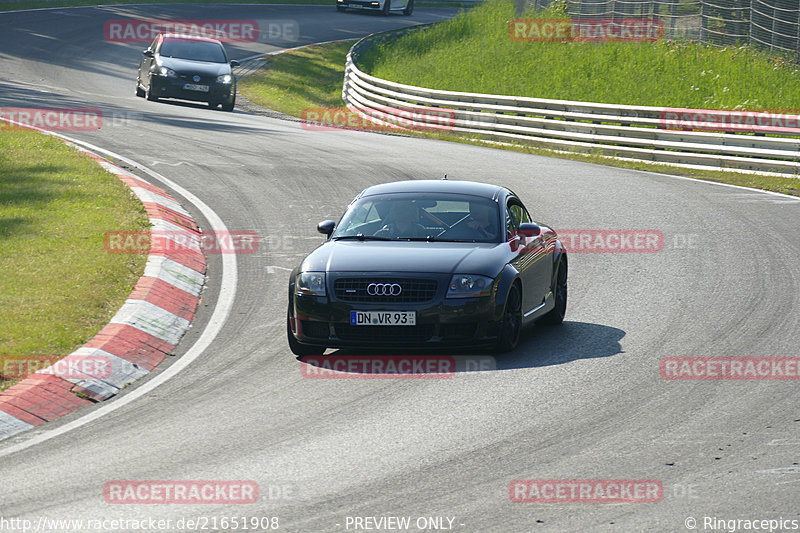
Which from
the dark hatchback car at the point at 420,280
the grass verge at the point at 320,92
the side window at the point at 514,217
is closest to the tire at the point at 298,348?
the dark hatchback car at the point at 420,280

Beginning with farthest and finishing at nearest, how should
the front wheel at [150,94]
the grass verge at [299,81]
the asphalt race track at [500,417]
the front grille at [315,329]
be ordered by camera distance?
the grass verge at [299,81] < the front wheel at [150,94] < the front grille at [315,329] < the asphalt race track at [500,417]

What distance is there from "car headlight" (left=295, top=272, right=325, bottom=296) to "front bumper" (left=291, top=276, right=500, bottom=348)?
0.26ft

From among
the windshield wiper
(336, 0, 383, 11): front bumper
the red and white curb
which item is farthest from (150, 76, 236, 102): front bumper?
(336, 0, 383, 11): front bumper

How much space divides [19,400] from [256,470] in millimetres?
2429

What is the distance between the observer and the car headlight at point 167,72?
30281 mm

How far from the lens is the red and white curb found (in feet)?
28.0

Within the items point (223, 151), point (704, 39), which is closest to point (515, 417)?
point (223, 151)

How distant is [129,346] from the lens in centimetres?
1014

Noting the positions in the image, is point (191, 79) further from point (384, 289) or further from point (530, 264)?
point (384, 289)

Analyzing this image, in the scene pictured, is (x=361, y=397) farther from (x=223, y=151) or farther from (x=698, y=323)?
(x=223, y=151)

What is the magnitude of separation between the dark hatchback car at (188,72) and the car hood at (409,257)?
2080 centimetres

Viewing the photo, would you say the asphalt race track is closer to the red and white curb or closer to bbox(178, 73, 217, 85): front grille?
the red and white curb

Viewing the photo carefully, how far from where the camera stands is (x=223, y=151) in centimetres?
2198

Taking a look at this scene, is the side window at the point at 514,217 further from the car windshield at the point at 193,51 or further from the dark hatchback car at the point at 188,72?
the car windshield at the point at 193,51
